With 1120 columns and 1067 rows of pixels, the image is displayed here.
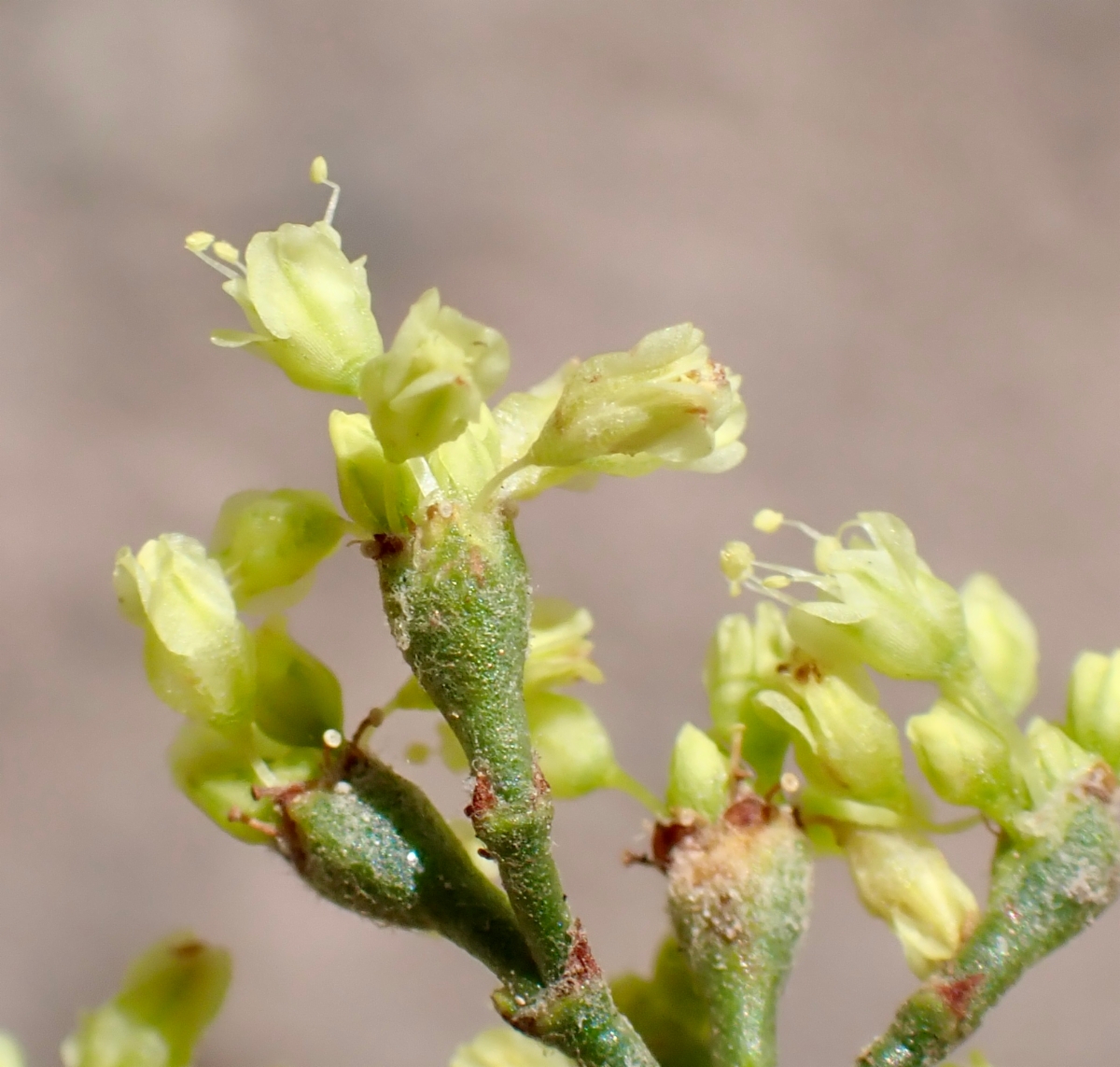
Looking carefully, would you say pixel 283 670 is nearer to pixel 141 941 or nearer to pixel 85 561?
pixel 141 941

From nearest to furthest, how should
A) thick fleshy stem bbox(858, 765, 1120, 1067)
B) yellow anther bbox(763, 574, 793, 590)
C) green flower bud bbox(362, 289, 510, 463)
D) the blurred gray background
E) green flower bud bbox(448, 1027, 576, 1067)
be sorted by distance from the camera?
green flower bud bbox(362, 289, 510, 463) < thick fleshy stem bbox(858, 765, 1120, 1067) < yellow anther bbox(763, 574, 793, 590) < green flower bud bbox(448, 1027, 576, 1067) < the blurred gray background

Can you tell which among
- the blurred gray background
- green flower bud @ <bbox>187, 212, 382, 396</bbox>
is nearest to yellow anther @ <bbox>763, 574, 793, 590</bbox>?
green flower bud @ <bbox>187, 212, 382, 396</bbox>

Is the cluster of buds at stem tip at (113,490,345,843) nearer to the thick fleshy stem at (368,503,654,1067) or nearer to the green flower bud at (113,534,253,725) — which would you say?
the green flower bud at (113,534,253,725)

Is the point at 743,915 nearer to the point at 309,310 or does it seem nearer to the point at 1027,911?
the point at 1027,911

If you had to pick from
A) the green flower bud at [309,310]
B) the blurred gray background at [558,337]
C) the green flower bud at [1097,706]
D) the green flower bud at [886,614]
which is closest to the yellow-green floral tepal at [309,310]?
the green flower bud at [309,310]

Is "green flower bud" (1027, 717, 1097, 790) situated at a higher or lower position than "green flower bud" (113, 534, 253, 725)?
higher

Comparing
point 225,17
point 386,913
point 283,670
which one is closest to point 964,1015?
A: point 386,913
